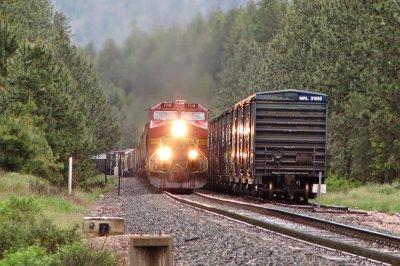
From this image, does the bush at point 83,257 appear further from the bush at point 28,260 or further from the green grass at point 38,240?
the bush at point 28,260

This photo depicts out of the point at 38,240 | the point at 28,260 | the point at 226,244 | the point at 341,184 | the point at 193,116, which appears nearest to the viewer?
the point at 28,260

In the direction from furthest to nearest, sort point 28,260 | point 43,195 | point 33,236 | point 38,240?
point 43,195 < point 33,236 < point 38,240 < point 28,260

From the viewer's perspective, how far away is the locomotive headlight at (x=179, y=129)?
3409cm

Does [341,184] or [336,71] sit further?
[336,71]

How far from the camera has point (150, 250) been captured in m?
7.88

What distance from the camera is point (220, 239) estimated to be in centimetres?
1370

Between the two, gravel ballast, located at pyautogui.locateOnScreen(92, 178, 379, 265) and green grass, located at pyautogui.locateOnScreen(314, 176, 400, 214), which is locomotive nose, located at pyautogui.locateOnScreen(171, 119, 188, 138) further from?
gravel ballast, located at pyautogui.locateOnScreen(92, 178, 379, 265)

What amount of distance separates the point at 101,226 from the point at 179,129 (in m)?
20.6

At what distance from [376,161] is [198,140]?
11577 millimetres

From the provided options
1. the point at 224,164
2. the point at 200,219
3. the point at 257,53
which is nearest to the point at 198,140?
the point at 224,164

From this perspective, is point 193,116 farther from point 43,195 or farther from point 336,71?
point 43,195

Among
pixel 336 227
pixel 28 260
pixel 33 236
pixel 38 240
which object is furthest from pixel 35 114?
pixel 28 260

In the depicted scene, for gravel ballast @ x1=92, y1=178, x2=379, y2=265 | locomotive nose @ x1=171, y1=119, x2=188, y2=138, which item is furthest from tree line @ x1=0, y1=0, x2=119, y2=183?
gravel ballast @ x1=92, y1=178, x2=379, y2=265

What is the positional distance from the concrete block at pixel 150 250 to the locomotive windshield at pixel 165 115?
27285mm
